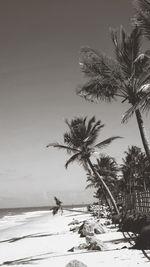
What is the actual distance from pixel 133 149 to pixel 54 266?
2707 centimetres

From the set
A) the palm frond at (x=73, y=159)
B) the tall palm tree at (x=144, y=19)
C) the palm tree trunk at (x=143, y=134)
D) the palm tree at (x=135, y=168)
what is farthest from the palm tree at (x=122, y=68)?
the palm tree at (x=135, y=168)

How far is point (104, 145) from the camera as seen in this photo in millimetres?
19828

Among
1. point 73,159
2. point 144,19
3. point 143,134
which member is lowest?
point 143,134

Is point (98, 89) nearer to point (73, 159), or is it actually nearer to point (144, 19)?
point (144, 19)

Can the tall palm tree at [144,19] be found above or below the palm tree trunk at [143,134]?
above

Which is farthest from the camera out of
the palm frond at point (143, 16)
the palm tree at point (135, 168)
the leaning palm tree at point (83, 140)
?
the palm tree at point (135, 168)

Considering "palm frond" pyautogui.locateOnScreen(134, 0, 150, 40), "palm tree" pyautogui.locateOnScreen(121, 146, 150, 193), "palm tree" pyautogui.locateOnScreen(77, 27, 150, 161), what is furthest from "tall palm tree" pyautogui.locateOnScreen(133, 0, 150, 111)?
"palm tree" pyautogui.locateOnScreen(121, 146, 150, 193)

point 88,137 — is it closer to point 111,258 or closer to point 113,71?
point 113,71

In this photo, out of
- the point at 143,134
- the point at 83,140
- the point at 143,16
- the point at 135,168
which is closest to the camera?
the point at 143,16

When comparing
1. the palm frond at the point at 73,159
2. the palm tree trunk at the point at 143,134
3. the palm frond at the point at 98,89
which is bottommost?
the palm tree trunk at the point at 143,134

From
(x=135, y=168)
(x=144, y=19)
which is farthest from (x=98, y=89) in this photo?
(x=135, y=168)

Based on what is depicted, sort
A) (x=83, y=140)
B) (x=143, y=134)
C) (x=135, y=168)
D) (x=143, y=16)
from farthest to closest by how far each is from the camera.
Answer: (x=135, y=168), (x=83, y=140), (x=143, y=134), (x=143, y=16)

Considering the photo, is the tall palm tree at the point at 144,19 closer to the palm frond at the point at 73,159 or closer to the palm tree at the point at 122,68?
the palm tree at the point at 122,68

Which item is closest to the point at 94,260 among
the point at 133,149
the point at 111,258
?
the point at 111,258
